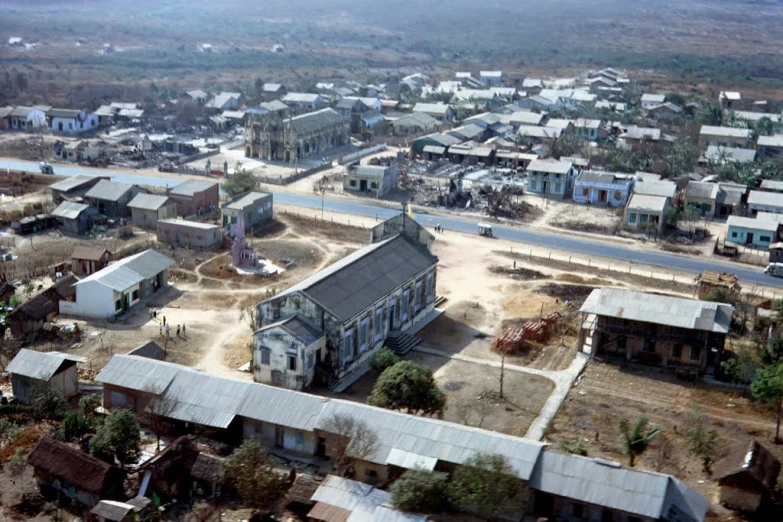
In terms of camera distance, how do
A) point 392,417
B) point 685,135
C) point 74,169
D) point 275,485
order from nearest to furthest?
1. point 275,485
2. point 392,417
3. point 74,169
4. point 685,135

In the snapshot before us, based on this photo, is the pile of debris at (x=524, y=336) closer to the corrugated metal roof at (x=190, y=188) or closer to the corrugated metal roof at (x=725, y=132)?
the corrugated metal roof at (x=190, y=188)

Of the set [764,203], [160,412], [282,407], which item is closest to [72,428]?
[160,412]

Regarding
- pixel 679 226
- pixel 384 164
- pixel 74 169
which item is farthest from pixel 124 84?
pixel 679 226

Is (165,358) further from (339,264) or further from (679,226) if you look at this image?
(679,226)

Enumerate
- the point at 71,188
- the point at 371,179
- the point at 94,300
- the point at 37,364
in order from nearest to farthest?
the point at 37,364
the point at 94,300
the point at 71,188
the point at 371,179

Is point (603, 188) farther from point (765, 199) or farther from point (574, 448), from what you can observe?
point (574, 448)

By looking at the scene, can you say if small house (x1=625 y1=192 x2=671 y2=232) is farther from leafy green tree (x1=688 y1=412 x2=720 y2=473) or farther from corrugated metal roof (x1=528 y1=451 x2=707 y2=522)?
corrugated metal roof (x1=528 y1=451 x2=707 y2=522)
